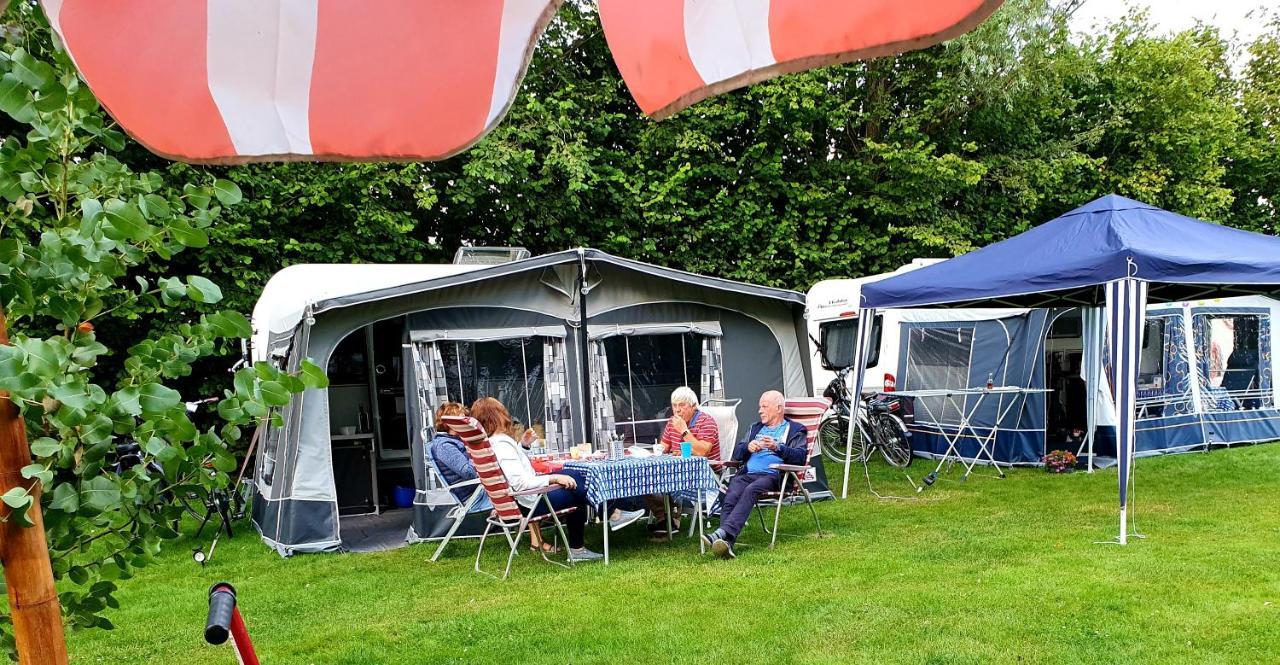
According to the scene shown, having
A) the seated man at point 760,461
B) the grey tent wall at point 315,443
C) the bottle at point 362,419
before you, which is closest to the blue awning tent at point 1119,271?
the seated man at point 760,461

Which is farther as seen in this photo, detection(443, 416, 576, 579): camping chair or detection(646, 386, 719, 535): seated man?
detection(646, 386, 719, 535): seated man

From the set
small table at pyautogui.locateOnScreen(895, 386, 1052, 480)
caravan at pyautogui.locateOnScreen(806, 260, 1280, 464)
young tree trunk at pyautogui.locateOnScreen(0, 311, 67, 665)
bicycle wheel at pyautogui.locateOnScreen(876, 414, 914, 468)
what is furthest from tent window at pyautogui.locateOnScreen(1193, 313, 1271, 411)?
young tree trunk at pyautogui.locateOnScreen(0, 311, 67, 665)

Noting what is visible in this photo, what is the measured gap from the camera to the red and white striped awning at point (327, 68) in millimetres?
1143

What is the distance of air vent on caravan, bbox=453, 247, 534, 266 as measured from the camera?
859 centimetres

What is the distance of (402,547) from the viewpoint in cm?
627

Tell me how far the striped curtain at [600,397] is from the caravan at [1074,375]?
3.44 m

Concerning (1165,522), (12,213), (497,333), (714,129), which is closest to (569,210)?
(714,129)

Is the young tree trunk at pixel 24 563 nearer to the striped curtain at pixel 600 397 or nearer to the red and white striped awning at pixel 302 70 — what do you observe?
the red and white striped awning at pixel 302 70

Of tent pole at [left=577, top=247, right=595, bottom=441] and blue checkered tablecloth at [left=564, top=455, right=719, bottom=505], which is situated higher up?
tent pole at [left=577, top=247, right=595, bottom=441]

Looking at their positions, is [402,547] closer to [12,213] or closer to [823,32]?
Result: [12,213]

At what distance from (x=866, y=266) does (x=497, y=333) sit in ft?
25.0

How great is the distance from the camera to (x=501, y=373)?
261 inches

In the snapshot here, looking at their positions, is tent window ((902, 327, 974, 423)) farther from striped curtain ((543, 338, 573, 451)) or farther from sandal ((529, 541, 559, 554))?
sandal ((529, 541, 559, 554))

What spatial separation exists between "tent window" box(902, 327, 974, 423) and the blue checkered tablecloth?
14.3 feet
